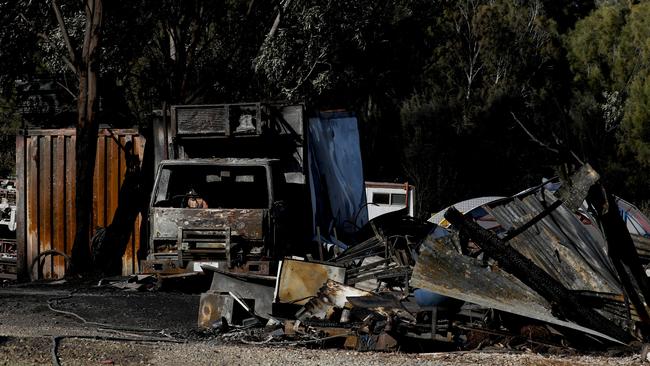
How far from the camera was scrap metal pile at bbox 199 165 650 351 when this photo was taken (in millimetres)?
8578

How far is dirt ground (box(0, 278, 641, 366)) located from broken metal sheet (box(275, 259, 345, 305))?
104cm

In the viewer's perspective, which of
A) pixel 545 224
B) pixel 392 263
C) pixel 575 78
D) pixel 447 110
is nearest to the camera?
pixel 545 224

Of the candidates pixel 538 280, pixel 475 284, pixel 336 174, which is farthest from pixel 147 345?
pixel 336 174

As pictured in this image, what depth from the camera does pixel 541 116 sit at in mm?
35000

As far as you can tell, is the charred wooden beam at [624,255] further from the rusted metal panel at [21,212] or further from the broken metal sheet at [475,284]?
the rusted metal panel at [21,212]

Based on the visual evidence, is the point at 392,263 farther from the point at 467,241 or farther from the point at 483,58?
the point at 483,58

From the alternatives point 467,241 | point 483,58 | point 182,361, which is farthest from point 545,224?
point 483,58

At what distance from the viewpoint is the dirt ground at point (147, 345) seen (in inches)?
318

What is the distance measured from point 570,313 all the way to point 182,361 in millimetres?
3288

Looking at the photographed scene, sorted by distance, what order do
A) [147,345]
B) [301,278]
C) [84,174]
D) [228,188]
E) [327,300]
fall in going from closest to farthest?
[147,345]
[327,300]
[301,278]
[228,188]
[84,174]

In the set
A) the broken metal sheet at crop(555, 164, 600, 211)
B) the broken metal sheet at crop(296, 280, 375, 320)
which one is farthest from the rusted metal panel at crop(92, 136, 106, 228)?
the broken metal sheet at crop(555, 164, 600, 211)

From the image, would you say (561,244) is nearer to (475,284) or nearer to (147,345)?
(475,284)

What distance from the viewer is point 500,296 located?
28.5 feet

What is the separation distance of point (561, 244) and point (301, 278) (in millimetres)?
2835
